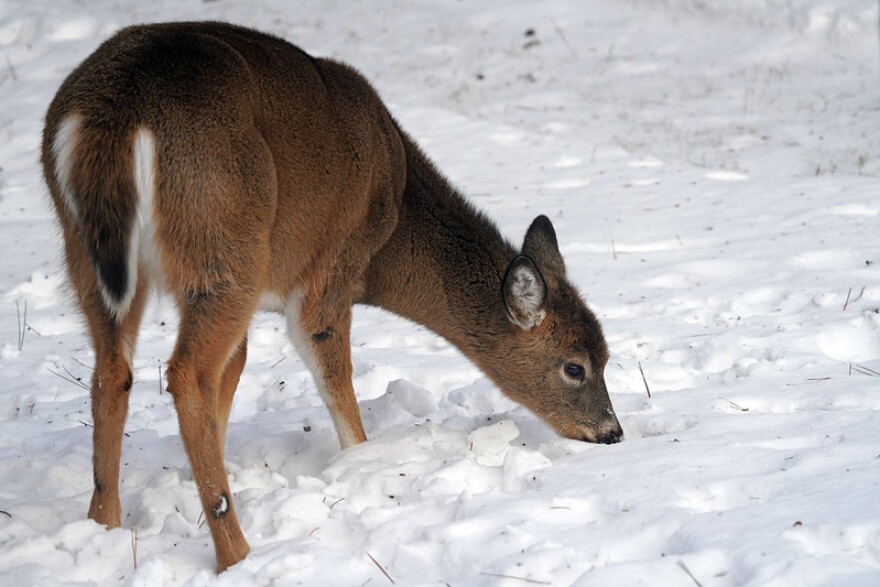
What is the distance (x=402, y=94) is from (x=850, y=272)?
634 centimetres

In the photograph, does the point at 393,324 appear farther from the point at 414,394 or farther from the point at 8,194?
the point at 8,194

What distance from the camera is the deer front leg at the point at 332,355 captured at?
205 inches

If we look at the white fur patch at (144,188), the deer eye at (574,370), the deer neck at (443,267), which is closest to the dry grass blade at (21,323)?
the deer neck at (443,267)

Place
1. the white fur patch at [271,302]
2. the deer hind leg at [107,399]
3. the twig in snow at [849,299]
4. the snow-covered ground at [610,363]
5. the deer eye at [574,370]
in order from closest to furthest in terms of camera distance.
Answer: the snow-covered ground at [610,363]
the deer hind leg at [107,399]
the white fur patch at [271,302]
the deer eye at [574,370]
the twig in snow at [849,299]

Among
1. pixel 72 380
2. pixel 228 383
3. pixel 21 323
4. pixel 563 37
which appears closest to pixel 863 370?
pixel 228 383

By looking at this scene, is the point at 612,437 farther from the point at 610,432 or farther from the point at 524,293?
the point at 524,293

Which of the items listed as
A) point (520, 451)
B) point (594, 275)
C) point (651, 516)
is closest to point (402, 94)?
point (594, 275)

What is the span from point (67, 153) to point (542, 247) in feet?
8.07

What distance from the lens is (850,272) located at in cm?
707

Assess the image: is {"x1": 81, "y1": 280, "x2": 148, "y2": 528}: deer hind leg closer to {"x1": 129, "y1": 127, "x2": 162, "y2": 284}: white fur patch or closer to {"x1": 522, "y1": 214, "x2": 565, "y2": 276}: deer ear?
{"x1": 129, "y1": 127, "x2": 162, "y2": 284}: white fur patch

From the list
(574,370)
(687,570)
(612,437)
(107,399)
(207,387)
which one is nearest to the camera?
(687,570)

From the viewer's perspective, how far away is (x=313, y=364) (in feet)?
17.3

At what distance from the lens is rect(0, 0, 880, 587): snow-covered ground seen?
12.3 ft

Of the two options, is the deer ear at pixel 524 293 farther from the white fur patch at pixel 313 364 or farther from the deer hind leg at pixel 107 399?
the deer hind leg at pixel 107 399
